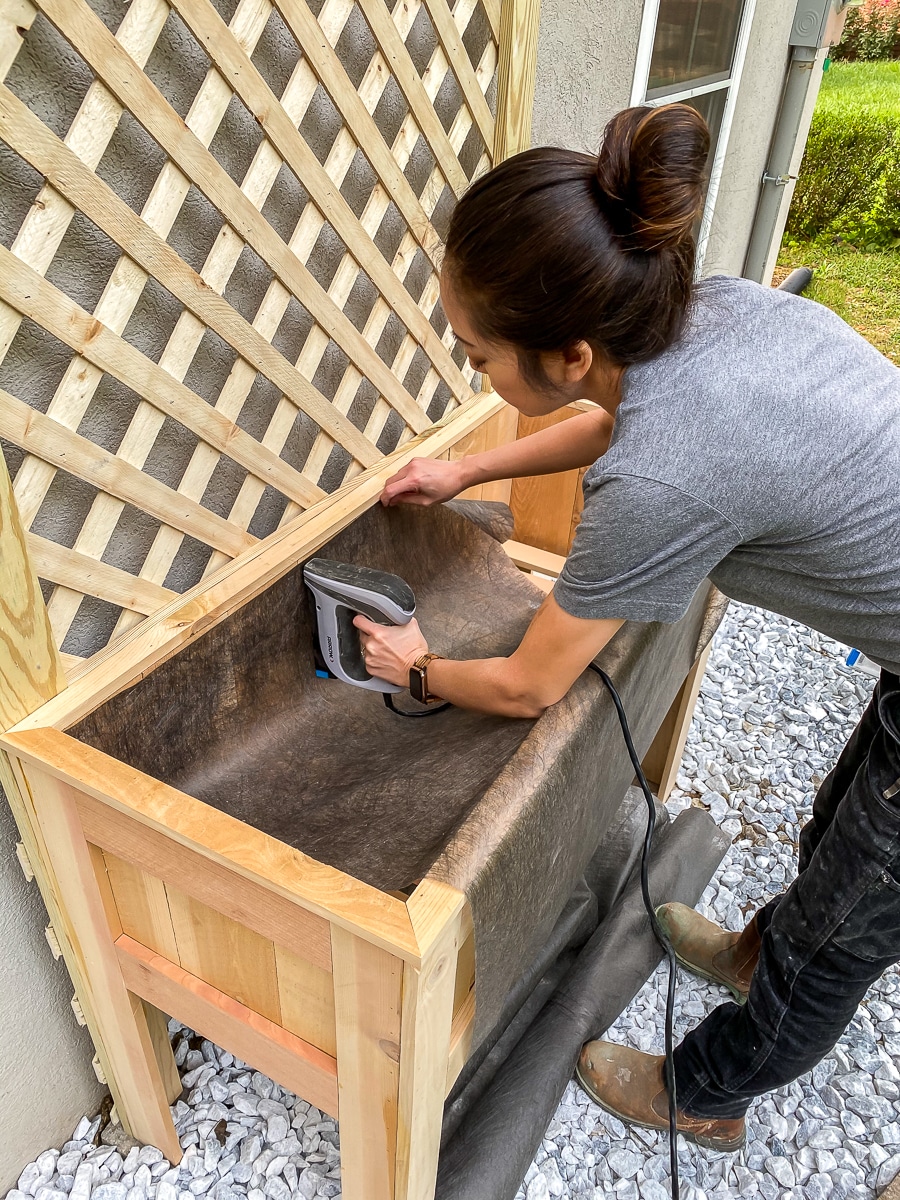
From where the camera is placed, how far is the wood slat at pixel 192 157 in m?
0.85

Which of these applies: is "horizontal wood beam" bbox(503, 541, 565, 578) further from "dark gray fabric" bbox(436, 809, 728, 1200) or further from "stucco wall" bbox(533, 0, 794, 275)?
"stucco wall" bbox(533, 0, 794, 275)

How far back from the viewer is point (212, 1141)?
1.49 meters

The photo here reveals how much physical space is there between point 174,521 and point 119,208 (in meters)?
0.42

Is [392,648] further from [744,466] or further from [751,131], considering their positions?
[751,131]

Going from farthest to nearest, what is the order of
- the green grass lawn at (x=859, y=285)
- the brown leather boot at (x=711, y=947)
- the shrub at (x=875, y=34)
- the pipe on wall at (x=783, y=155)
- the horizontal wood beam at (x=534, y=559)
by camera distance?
the shrub at (x=875, y=34)
the green grass lawn at (x=859, y=285)
the pipe on wall at (x=783, y=155)
the horizontal wood beam at (x=534, y=559)
the brown leather boot at (x=711, y=947)

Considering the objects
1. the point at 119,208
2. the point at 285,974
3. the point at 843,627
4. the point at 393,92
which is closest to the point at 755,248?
the point at 393,92

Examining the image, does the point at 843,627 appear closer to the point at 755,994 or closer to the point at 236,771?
the point at 755,994

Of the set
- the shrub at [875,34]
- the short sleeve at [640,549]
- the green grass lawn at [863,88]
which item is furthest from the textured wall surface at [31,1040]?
the shrub at [875,34]


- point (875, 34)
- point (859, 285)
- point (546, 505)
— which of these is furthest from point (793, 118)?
point (875, 34)

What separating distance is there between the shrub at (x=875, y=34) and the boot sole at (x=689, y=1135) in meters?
12.4

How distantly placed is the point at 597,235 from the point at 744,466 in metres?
0.29

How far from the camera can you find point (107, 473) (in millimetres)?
1074

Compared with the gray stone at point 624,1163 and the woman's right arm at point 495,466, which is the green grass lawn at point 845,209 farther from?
the gray stone at point 624,1163

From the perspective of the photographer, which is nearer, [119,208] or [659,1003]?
[119,208]
